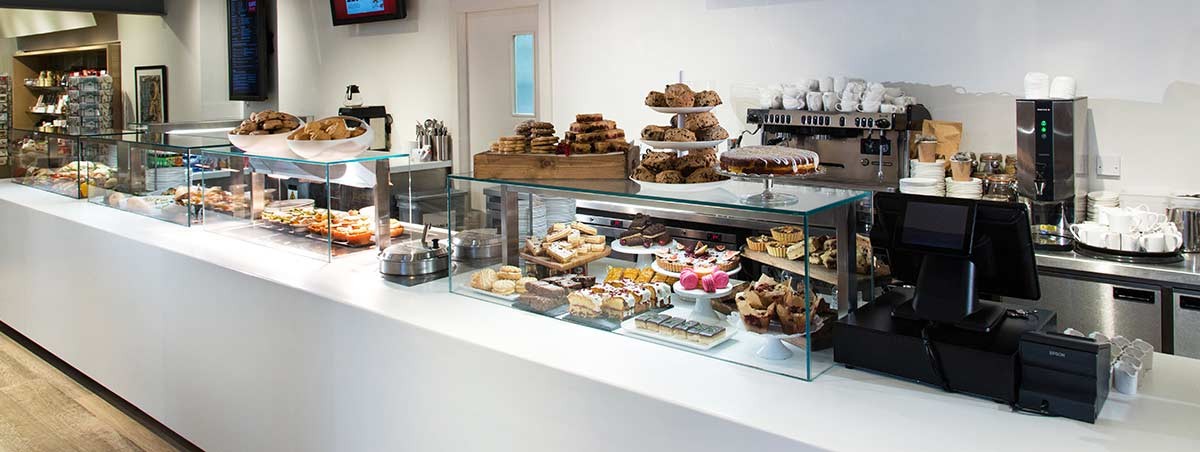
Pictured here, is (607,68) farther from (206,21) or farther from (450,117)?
(206,21)

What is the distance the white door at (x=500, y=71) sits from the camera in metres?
5.99

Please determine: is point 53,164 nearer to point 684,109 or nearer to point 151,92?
point 151,92

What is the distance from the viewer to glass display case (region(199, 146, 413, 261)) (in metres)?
3.16

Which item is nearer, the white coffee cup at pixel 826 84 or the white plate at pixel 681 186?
the white plate at pixel 681 186

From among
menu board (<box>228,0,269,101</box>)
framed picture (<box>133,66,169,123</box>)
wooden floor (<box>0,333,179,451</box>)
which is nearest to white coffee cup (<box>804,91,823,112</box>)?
wooden floor (<box>0,333,179,451</box>)

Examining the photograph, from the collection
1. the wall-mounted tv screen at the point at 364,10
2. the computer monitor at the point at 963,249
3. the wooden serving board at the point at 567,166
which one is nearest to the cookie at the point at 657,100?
the wooden serving board at the point at 567,166

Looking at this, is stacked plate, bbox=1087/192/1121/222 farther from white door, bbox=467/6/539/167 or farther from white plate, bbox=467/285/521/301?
white door, bbox=467/6/539/167

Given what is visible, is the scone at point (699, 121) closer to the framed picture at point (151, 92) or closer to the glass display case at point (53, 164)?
the glass display case at point (53, 164)

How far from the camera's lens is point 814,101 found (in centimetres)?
424

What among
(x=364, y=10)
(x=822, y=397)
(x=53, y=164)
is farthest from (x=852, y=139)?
(x=53, y=164)

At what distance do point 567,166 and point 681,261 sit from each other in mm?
425

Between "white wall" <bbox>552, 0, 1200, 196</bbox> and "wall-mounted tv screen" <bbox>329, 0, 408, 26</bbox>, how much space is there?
1745mm

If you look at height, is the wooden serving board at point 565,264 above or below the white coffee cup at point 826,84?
below

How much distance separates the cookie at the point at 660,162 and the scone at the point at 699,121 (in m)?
0.22
